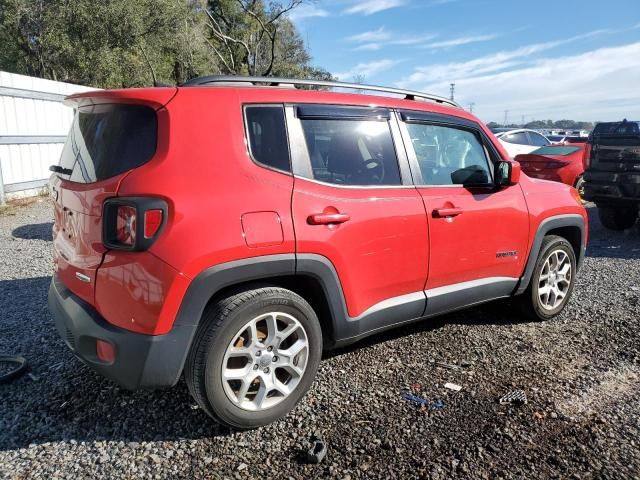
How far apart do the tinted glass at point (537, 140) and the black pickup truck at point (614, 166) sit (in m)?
5.69

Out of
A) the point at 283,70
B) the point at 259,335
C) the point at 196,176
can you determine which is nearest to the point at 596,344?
the point at 259,335

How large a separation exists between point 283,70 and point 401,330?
1538 inches

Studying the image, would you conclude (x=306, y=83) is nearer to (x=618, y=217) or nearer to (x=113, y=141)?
(x=113, y=141)

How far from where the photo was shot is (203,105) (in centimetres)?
268

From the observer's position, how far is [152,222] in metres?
2.40

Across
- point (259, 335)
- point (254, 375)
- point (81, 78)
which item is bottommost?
point (254, 375)

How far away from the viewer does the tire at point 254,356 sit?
102 inches

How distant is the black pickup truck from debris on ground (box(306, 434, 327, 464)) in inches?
265

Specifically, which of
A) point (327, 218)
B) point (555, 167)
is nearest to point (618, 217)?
point (555, 167)

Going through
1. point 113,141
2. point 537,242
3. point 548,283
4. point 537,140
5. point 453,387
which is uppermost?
point 113,141

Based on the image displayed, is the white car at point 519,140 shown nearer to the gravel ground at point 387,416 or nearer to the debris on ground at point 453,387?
the gravel ground at point 387,416

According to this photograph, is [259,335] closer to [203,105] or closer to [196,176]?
[196,176]

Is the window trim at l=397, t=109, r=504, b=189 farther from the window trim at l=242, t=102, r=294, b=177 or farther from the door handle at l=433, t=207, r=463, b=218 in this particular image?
the window trim at l=242, t=102, r=294, b=177

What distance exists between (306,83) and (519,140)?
11.4 metres
